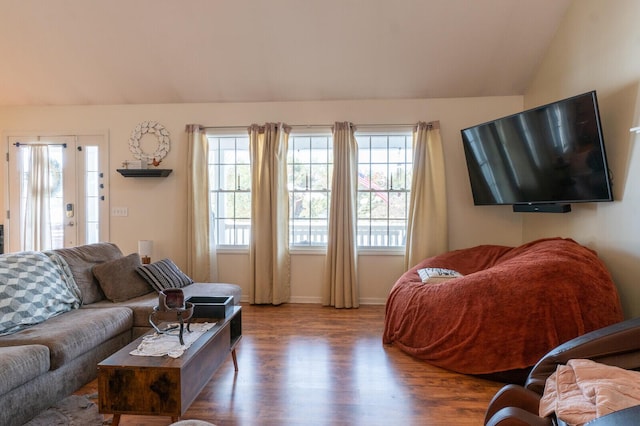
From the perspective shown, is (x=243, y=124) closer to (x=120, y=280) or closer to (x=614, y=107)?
(x=120, y=280)

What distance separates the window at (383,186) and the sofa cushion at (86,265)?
2.82 metres

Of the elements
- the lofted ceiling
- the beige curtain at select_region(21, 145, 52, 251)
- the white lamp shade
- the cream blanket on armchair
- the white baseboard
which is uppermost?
the lofted ceiling

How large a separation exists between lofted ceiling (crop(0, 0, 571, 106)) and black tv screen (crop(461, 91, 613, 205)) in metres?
0.90

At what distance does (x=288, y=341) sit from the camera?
3119mm

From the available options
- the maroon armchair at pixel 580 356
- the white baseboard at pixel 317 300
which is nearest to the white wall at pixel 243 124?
the white baseboard at pixel 317 300

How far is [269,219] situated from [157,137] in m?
1.83

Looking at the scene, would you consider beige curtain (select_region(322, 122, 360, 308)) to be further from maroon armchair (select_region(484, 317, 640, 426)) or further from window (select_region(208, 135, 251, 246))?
maroon armchair (select_region(484, 317, 640, 426))

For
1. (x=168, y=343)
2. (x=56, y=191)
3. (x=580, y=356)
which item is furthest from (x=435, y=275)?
(x=56, y=191)

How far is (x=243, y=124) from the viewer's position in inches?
174

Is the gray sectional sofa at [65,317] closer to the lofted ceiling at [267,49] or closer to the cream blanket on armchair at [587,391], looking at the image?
the lofted ceiling at [267,49]

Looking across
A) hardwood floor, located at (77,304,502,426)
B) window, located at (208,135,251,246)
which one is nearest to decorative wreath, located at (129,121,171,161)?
window, located at (208,135,251,246)

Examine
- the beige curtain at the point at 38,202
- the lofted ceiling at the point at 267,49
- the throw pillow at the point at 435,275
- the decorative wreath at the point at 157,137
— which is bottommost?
the throw pillow at the point at 435,275

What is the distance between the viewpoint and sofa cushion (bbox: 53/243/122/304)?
2.88 meters

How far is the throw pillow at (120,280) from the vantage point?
2943mm
